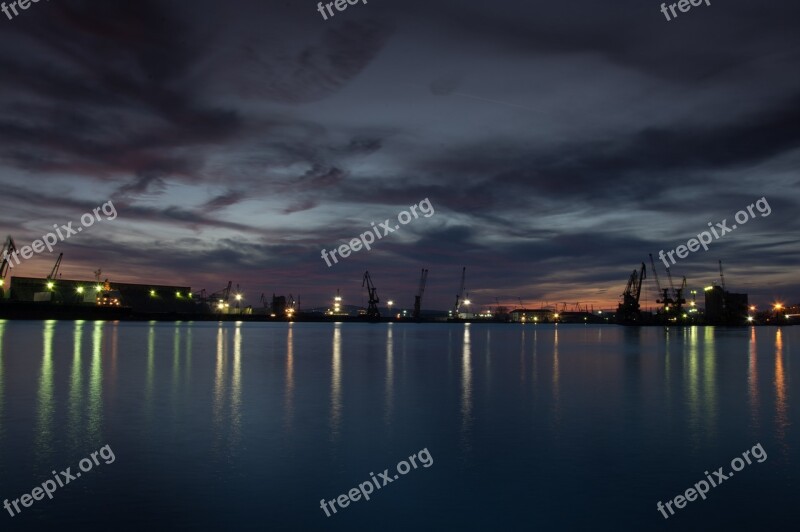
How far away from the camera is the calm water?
40.5 feet

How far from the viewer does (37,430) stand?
19438 millimetres

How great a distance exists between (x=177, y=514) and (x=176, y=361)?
35872 mm

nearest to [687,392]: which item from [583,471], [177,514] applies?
[583,471]

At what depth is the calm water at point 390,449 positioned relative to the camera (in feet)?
40.5

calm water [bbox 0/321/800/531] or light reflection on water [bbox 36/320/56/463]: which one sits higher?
light reflection on water [bbox 36/320/56/463]

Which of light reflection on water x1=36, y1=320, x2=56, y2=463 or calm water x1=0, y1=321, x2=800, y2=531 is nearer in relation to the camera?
calm water x1=0, y1=321, x2=800, y2=531

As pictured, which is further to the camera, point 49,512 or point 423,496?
point 423,496

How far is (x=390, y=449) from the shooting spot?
59.1ft

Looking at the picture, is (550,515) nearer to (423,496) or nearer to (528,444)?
(423,496)

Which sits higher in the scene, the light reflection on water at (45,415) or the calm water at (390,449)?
the light reflection on water at (45,415)

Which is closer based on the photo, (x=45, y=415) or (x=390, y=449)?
(x=390, y=449)

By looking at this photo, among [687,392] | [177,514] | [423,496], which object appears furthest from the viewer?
[687,392]

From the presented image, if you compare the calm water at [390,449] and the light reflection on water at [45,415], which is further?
the light reflection on water at [45,415]

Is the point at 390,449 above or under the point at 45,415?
under
